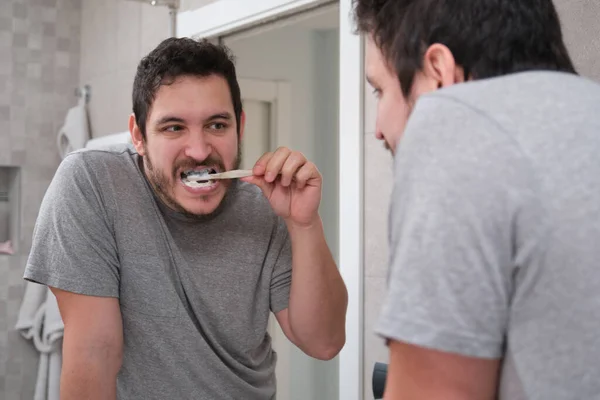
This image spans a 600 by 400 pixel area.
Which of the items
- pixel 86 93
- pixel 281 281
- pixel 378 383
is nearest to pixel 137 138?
pixel 281 281

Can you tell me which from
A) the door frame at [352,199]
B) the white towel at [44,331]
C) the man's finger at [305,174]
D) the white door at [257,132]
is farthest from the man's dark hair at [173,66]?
the white towel at [44,331]

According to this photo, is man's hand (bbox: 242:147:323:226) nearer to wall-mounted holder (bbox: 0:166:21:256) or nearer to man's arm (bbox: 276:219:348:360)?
man's arm (bbox: 276:219:348:360)

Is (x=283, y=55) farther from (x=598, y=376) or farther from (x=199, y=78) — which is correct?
(x=598, y=376)

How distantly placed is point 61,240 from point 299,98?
1336 mm

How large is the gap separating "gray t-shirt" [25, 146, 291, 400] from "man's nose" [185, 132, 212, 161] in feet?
0.30

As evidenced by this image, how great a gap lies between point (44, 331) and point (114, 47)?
1002mm

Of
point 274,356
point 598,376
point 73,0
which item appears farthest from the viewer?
point 73,0

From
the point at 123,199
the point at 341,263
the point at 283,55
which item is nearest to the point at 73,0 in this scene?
the point at 283,55

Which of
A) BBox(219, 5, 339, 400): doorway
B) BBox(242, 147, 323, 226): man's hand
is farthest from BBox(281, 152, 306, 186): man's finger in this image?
BBox(219, 5, 339, 400): doorway

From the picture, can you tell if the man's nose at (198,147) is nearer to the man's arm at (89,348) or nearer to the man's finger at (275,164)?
the man's finger at (275,164)

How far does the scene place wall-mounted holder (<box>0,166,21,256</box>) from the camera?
271cm

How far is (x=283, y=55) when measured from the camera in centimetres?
219

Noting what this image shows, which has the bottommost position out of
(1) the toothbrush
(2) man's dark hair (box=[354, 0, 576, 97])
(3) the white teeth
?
(3) the white teeth

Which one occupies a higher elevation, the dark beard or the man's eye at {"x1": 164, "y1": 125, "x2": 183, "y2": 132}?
the man's eye at {"x1": 164, "y1": 125, "x2": 183, "y2": 132}
